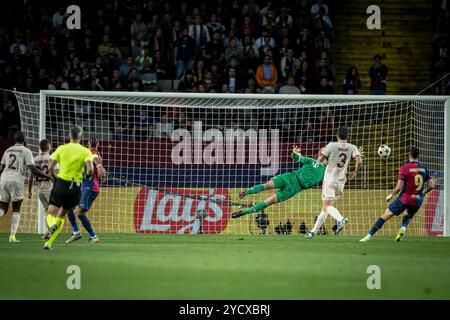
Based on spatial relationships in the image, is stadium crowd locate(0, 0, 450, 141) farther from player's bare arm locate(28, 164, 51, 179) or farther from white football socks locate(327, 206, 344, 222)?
player's bare arm locate(28, 164, 51, 179)

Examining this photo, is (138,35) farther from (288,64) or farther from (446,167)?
(446,167)

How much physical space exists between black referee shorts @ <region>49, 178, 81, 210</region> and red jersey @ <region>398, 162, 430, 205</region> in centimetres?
657

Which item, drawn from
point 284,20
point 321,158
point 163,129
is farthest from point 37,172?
point 284,20

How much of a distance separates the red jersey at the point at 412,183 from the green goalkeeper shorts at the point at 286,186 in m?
2.54

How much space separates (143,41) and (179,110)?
3.54 m

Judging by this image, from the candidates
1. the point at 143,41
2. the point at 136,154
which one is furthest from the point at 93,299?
the point at 143,41

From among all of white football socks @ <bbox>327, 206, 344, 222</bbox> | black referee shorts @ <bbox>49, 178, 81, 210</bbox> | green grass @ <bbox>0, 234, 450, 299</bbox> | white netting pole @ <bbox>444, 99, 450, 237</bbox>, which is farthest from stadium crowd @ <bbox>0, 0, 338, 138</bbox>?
black referee shorts @ <bbox>49, 178, 81, 210</bbox>

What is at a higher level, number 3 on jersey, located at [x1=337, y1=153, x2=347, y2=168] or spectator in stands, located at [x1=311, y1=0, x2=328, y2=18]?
spectator in stands, located at [x1=311, y1=0, x2=328, y2=18]

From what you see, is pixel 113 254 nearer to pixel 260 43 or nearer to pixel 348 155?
pixel 348 155

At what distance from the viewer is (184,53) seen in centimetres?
2512

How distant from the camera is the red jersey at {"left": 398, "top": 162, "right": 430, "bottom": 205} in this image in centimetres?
1802

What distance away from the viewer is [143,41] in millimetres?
26047

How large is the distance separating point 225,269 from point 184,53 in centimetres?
1362

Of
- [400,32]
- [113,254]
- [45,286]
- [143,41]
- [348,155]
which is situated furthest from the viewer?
[400,32]
